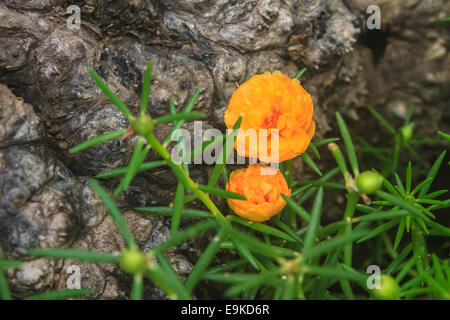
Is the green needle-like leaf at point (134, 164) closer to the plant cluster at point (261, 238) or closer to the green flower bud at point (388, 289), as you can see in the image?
the plant cluster at point (261, 238)

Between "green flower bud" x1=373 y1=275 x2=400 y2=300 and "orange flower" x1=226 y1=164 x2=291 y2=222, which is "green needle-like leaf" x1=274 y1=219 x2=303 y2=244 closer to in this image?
"orange flower" x1=226 y1=164 x2=291 y2=222

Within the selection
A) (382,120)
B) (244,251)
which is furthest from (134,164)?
(382,120)

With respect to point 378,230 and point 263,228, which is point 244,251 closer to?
point 263,228

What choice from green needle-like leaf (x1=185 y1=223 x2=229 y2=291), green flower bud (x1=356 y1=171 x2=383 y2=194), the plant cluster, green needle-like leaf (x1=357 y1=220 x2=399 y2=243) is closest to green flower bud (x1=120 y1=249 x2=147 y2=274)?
the plant cluster

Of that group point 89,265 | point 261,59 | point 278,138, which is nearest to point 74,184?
point 89,265

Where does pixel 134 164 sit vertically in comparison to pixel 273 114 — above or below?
below

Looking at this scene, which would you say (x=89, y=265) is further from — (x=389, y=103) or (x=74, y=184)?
(x=389, y=103)
